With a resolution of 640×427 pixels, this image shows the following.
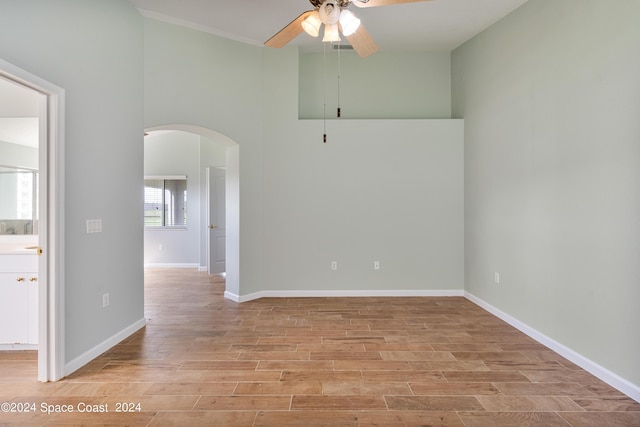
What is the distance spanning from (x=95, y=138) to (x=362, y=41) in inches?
95.4

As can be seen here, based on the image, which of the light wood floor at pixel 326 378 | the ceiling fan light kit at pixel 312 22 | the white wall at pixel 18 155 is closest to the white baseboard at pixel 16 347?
the light wood floor at pixel 326 378

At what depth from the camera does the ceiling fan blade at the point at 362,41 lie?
99.0 inches

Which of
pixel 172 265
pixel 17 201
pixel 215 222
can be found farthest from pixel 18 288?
pixel 172 265

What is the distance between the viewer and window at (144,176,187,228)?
7.16 m

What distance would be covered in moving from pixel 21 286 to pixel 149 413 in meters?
1.79

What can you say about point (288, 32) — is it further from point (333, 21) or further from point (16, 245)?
point (16, 245)

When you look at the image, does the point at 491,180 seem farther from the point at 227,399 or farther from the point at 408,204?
the point at 227,399

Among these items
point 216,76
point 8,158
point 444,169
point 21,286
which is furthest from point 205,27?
point 444,169

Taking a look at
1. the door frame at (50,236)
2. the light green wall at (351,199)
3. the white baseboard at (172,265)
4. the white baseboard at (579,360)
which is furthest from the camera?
the white baseboard at (172,265)

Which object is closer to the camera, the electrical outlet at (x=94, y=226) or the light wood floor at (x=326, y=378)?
the light wood floor at (x=326, y=378)

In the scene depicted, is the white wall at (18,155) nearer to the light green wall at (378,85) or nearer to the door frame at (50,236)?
the door frame at (50,236)

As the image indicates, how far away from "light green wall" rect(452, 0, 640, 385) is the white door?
455 cm

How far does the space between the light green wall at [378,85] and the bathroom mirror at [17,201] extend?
341 cm

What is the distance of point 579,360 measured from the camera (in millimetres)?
2635
